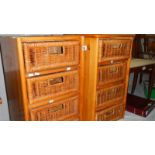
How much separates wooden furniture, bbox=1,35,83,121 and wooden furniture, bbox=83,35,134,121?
10 cm

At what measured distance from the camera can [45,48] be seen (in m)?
0.85

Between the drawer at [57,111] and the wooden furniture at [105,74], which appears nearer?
the drawer at [57,111]

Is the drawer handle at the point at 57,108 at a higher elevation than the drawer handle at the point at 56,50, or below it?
below

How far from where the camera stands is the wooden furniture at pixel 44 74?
0.81 m

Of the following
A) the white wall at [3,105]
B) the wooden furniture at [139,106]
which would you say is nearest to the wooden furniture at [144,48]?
the wooden furniture at [139,106]

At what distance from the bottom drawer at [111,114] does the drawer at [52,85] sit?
0.32 m

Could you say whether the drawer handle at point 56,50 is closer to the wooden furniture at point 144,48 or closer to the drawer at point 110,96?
the drawer at point 110,96

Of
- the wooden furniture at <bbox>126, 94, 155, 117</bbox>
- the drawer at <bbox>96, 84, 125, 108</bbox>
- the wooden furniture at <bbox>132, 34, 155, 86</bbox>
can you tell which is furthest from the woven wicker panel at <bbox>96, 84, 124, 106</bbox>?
the wooden furniture at <bbox>132, 34, 155, 86</bbox>

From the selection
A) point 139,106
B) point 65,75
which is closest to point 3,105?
point 65,75

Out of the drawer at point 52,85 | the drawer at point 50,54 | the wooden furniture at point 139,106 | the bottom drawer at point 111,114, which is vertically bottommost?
the wooden furniture at point 139,106

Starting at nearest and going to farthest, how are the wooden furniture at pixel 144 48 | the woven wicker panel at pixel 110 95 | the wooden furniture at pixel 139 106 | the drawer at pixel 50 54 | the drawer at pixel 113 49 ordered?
the drawer at pixel 50 54, the drawer at pixel 113 49, the woven wicker panel at pixel 110 95, the wooden furniture at pixel 139 106, the wooden furniture at pixel 144 48

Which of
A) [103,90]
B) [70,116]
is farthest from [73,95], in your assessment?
[103,90]

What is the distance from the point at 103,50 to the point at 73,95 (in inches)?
13.8
